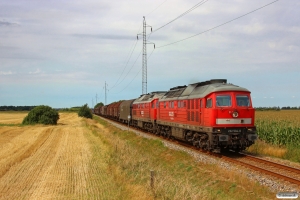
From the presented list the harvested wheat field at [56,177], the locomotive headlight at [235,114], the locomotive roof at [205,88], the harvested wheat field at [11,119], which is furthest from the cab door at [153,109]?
the harvested wheat field at [11,119]

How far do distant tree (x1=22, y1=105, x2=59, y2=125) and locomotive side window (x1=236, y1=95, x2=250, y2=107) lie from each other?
158ft

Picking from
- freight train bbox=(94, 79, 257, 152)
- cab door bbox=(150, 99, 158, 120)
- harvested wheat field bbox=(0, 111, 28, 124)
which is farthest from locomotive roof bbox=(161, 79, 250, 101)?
harvested wheat field bbox=(0, 111, 28, 124)

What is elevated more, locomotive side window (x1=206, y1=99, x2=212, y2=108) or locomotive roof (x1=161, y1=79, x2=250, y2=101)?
locomotive roof (x1=161, y1=79, x2=250, y2=101)

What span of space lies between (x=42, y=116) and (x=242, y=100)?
49.0m

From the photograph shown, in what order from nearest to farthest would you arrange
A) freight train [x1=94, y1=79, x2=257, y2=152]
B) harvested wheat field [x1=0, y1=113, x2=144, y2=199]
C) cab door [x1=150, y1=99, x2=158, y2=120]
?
harvested wheat field [x1=0, y1=113, x2=144, y2=199], freight train [x1=94, y1=79, x2=257, y2=152], cab door [x1=150, y1=99, x2=158, y2=120]

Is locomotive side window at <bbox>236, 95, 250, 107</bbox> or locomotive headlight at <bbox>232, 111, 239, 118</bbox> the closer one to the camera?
locomotive headlight at <bbox>232, 111, 239, 118</bbox>

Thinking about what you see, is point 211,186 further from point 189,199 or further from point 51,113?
point 51,113

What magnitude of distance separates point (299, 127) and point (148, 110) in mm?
16882

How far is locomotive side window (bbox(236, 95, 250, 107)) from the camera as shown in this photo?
66.2ft

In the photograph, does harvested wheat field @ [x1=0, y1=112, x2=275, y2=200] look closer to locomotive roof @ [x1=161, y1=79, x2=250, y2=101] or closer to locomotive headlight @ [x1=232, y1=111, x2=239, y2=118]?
locomotive headlight @ [x1=232, y1=111, x2=239, y2=118]

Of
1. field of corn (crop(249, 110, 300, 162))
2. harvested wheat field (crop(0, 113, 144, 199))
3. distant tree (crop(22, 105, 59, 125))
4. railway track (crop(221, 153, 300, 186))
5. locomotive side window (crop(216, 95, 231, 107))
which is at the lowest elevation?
harvested wheat field (crop(0, 113, 144, 199))

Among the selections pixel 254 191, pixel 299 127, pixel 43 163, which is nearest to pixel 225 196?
pixel 254 191

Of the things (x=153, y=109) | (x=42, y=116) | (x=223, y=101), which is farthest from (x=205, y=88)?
(x=42, y=116)

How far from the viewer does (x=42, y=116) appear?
6322cm
